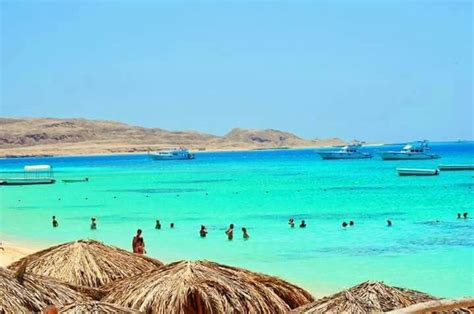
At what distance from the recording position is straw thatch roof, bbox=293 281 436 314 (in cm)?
655

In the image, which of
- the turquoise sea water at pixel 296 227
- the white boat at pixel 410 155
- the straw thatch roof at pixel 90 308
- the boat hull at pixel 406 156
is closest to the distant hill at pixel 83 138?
the boat hull at pixel 406 156

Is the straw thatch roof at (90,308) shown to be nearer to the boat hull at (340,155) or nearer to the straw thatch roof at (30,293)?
the straw thatch roof at (30,293)

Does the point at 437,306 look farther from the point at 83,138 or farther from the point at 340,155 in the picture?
the point at 83,138

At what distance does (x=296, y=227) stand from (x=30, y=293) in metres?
23.7

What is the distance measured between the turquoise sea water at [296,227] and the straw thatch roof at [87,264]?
9.64 meters

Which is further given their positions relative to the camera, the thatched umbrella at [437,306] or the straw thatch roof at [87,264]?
the straw thatch roof at [87,264]

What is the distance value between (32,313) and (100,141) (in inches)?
6832

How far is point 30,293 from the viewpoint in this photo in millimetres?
6738

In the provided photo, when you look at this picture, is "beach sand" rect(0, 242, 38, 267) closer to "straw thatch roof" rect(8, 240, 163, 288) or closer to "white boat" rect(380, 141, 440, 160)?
"straw thatch roof" rect(8, 240, 163, 288)

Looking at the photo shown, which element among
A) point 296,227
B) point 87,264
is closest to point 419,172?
point 296,227

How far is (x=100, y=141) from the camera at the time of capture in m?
178

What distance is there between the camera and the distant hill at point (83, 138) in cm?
16725

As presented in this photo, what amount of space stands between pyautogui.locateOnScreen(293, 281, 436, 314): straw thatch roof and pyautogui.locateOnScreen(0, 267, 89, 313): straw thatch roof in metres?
1.86

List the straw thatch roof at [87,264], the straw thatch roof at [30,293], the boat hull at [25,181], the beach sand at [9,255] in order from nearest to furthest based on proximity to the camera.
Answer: the straw thatch roof at [30,293] < the straw thatch roof at [87,264] < the beach sand at [9,255] < the boat hull at [25,181]
